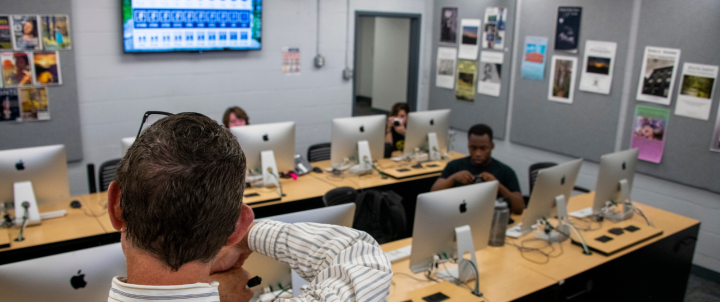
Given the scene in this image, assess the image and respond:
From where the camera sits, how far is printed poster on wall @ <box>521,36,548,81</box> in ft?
16.9

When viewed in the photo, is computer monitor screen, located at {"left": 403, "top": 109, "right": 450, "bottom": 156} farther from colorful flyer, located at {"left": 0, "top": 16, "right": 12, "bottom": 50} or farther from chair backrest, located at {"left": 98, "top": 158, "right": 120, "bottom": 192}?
colorful flyer, located at {"left": 0, "top": 16, "right": 12, "bottom": 50}

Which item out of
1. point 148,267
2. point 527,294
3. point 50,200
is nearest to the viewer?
point 148,267

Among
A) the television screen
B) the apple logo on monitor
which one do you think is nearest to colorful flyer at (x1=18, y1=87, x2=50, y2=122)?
the television screen

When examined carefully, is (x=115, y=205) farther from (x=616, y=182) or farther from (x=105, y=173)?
(x=105, y=173)

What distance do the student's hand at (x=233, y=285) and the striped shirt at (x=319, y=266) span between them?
0.23ft

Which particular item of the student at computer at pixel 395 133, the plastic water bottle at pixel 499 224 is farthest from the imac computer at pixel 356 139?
the plastic water bottle at pixel 499 224

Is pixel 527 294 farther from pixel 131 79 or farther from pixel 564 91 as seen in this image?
pixel 131 79

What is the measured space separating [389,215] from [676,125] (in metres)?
2.66

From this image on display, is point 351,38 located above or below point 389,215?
above

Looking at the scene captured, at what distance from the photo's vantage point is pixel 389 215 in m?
3.04

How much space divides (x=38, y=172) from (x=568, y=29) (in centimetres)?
440

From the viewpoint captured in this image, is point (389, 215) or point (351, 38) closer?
Answer: point (389, 215)

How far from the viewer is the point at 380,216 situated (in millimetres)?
3062

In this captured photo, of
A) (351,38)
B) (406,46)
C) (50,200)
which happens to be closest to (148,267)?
(50,200)
